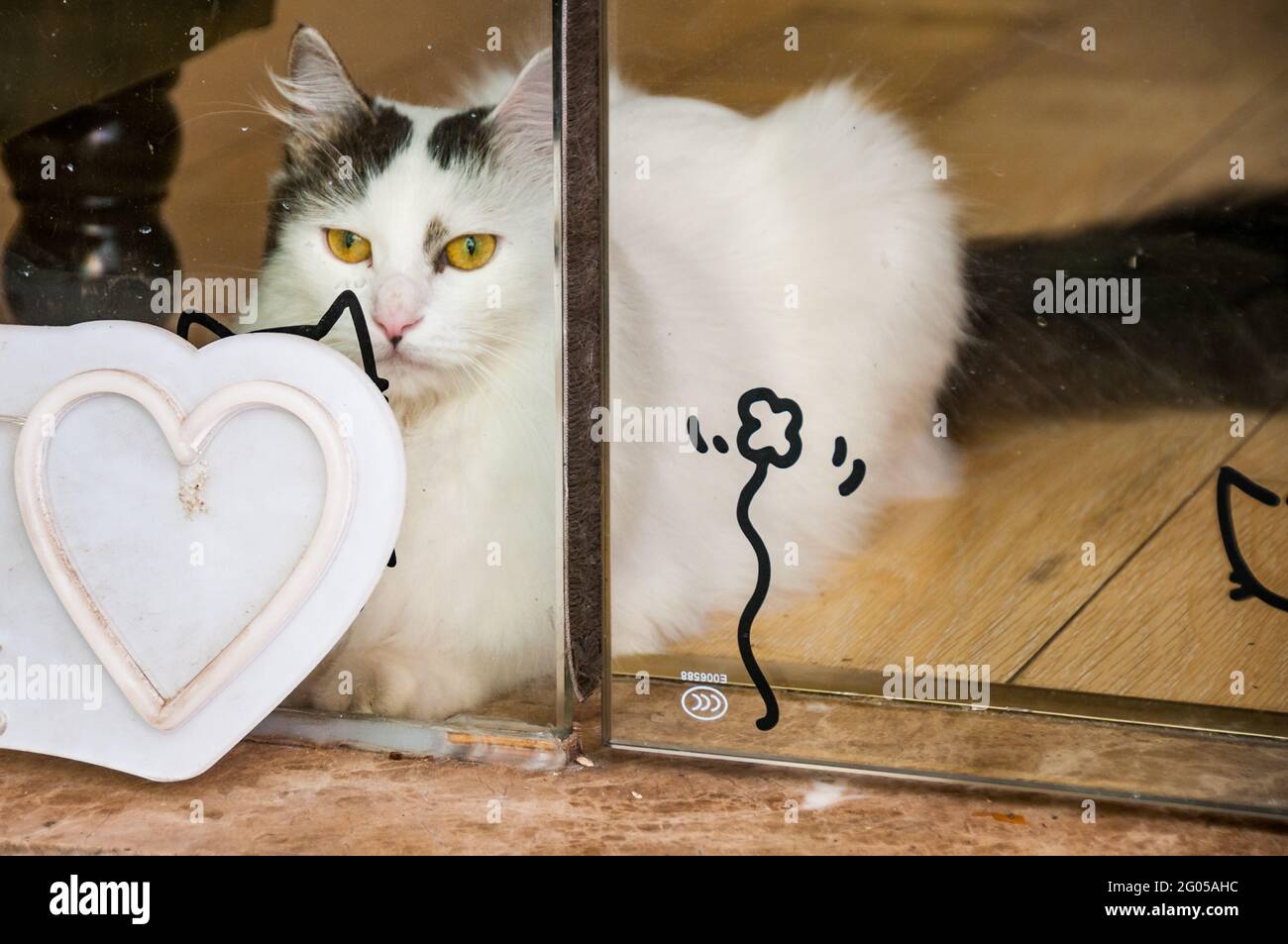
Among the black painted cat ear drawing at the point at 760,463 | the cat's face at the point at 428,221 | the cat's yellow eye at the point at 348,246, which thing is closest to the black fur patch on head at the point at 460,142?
the cat's face at the point at 428,221

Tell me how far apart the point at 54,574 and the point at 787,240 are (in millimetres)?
813

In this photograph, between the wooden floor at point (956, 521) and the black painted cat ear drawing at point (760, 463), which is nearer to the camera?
the wooden floor at point (956, 521)

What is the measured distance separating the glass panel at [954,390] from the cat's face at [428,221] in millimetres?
96

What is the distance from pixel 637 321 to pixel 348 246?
12.3 inches

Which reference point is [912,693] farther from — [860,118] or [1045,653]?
[860,118]

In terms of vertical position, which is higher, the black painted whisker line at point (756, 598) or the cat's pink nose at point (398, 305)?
the cat's pink nose at point (398, 305)

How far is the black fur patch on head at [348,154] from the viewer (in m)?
1.05

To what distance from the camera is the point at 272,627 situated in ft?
3.20

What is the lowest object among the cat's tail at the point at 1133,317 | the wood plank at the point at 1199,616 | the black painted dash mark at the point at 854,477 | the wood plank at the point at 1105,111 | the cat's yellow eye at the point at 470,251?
the wood plank at the point at 1199,616

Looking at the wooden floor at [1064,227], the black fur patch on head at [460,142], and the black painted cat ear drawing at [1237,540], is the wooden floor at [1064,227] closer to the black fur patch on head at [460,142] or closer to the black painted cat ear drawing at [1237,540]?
the black painted cat ear drawing at [1237,540]

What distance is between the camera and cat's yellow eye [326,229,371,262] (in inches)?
41.5

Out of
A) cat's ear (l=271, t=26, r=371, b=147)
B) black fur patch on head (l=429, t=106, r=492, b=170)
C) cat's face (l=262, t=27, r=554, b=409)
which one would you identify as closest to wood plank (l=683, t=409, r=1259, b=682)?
cat's face (l=262, t=27, r=554, b=409)

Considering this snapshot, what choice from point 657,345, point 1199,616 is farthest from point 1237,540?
point 657,345

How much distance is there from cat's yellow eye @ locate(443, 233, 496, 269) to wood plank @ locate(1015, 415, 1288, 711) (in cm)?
70
